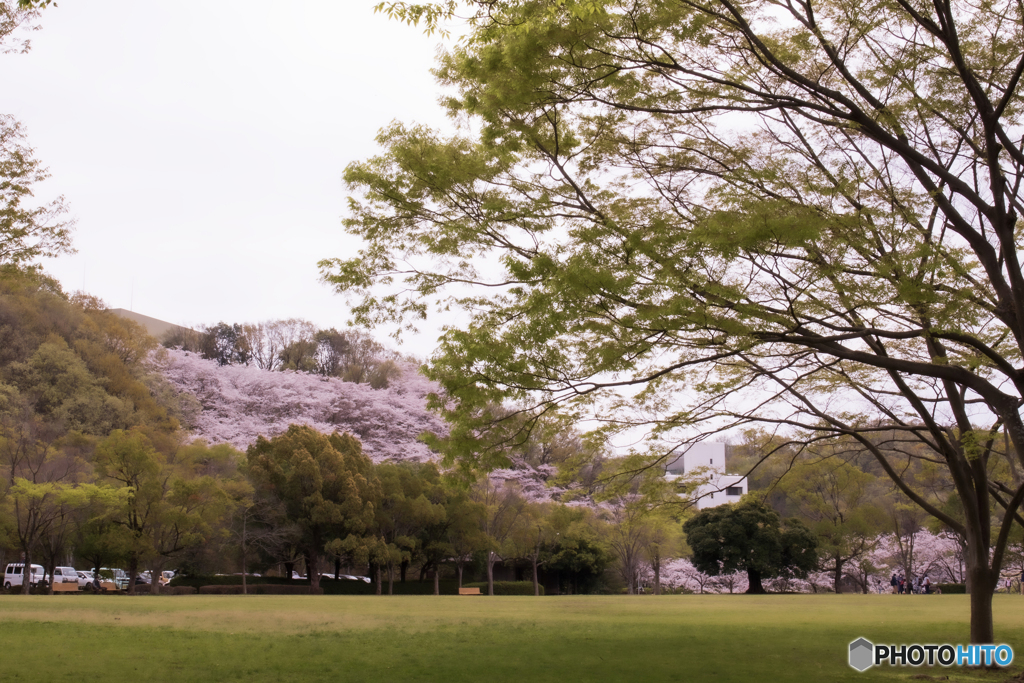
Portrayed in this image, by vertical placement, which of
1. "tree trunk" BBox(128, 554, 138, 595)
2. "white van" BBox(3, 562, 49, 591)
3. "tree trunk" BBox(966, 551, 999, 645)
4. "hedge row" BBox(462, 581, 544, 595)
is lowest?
"hedge row" BBox(462, 581, 544, 595)

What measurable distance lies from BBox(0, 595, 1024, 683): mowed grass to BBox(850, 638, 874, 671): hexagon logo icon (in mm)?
162

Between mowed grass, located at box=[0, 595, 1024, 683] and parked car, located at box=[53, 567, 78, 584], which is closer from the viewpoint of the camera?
mowed grass, located at box=[0, 595, 1024, 683]

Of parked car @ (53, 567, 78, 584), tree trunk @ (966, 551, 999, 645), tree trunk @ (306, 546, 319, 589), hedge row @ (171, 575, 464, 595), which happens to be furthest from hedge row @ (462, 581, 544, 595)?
tree trunk @ (966, 551, 999, 645)

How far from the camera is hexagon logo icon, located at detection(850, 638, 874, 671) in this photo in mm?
9214

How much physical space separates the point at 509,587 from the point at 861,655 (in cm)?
2525

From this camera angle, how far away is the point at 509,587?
3378 cm

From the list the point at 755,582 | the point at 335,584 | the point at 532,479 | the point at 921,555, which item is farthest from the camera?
the point at 921,555

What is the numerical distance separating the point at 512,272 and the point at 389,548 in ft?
73.5

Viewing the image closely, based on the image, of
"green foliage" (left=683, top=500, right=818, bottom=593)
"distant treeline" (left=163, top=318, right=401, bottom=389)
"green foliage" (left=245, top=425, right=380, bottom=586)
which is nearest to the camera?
"green foliage" (left=245, top=425, right=380, bottom=586)

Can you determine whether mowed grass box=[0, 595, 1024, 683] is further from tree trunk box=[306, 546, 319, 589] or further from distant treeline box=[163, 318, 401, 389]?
distant treeline box=[163, 318, 401, 389]

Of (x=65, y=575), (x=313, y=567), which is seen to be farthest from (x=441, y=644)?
(x=65, y=575)

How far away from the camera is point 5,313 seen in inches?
1244

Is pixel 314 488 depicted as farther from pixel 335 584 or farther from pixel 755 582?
pixel 755 582

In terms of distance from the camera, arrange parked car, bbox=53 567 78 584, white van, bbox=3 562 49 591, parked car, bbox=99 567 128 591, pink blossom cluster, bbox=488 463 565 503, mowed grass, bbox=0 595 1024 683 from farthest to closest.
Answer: pink blossom cluster, bbox=488 463 565 503
parked car, bbox=99 567 128 591
parked car, bbox=53 567 78 584
white van, bbox=3 562 49 591
mowed grass, bbox=0 595 1024 683
